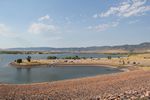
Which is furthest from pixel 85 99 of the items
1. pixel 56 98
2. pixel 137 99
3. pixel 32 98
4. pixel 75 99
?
pixel 137 99

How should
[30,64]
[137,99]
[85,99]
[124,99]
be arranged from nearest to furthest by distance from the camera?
[137,99], [124,99], [85,99], [30,64]

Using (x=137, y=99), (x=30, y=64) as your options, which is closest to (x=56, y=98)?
(x=137, y=99)

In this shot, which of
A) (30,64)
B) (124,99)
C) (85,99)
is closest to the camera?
(124,99)

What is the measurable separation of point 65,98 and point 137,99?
8.49 metres

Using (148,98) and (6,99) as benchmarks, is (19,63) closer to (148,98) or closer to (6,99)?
(6,99)

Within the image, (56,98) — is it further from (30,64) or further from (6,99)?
(30,64)

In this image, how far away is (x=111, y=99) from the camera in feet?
58.5

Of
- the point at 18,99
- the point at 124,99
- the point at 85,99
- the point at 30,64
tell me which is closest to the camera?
the point at 124,99

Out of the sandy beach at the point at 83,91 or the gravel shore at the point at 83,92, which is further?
the sandy beach at the point at 83,91

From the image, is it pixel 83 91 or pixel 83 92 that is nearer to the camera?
pixel 83 92

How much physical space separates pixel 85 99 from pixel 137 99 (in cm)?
635

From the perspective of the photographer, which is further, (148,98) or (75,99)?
(75,99)

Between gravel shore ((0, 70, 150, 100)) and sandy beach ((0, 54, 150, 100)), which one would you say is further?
sandy beach ((0, 54, 150, 100))

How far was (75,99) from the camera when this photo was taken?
73.2 feet
